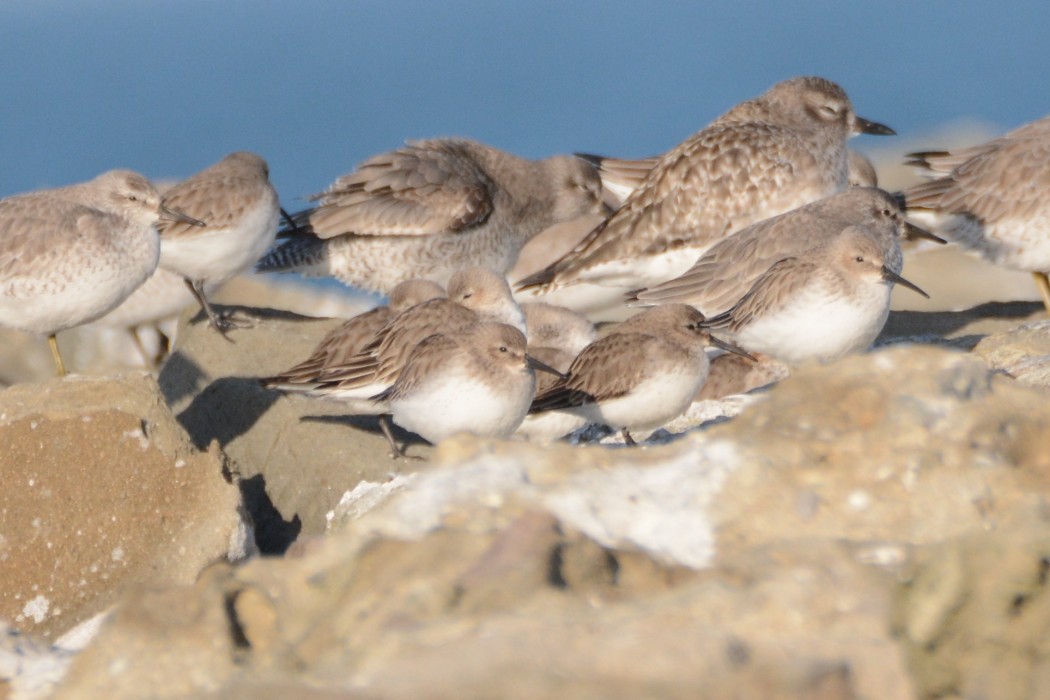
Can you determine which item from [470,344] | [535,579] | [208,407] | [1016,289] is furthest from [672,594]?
[1016,289]

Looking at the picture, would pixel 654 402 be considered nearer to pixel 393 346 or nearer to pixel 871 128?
pixel 393 346

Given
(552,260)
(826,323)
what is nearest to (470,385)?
(826,323)

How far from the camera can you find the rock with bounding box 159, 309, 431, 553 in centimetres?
783

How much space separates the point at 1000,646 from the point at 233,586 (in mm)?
1711

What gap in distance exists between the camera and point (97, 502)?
668 centimetres

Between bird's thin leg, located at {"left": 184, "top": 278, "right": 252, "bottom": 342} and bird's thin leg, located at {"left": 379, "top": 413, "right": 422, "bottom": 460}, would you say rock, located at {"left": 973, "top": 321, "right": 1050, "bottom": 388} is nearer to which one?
bird's thin leg, located at {"left": 379, "top": 413, "right": 422, "bottom": 460}

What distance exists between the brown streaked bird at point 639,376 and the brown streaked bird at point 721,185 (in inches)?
99.5

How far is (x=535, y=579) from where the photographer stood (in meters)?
3.17

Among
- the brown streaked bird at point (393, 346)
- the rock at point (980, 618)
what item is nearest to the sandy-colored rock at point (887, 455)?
the rock at point (980, 618)

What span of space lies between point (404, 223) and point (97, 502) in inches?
190

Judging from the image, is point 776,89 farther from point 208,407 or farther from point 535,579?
point 535,579

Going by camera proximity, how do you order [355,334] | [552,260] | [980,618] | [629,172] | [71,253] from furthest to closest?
[552,260] → [629,172] → [355,334] → [71,253] → [980,618]

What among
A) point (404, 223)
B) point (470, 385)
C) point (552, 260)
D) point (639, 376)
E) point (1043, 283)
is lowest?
point (552, 260)

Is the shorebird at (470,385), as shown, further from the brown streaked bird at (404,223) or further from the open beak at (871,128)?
the open beak at (871,128)
